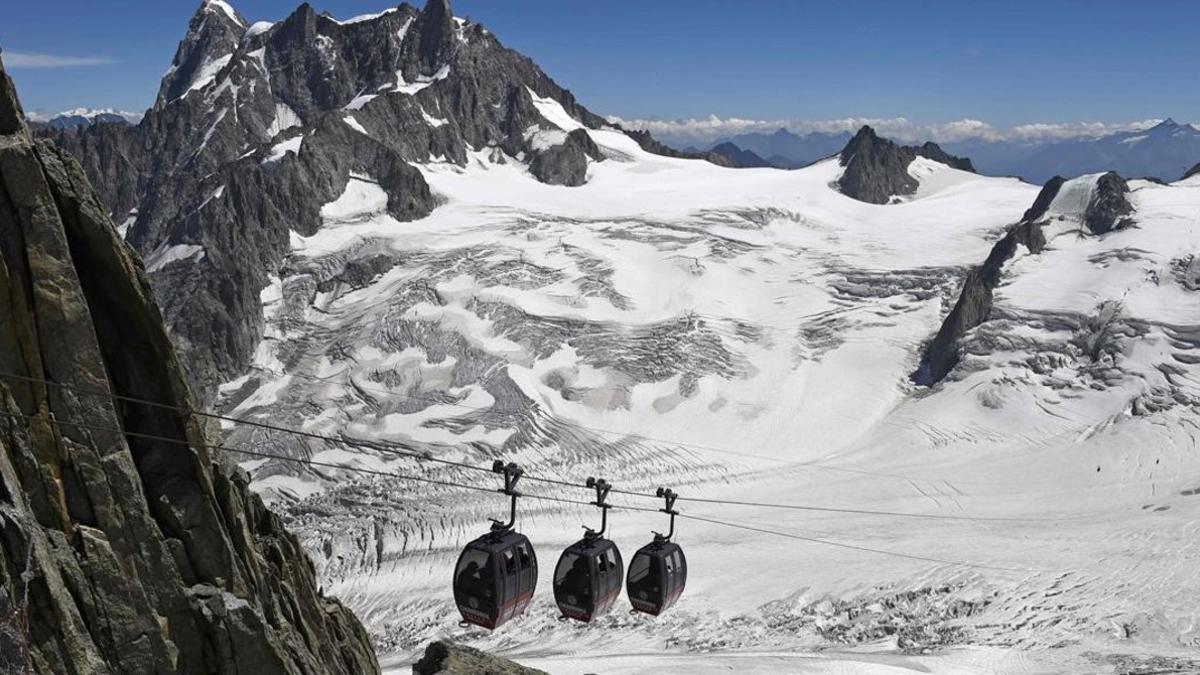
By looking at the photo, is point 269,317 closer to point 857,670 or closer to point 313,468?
point 313,468

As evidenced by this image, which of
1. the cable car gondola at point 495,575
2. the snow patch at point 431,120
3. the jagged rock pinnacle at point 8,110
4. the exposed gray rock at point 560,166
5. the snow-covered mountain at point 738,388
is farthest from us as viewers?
the snow patch at point 431,120

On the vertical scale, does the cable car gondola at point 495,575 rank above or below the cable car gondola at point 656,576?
above

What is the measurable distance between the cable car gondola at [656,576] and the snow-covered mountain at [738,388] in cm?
2648

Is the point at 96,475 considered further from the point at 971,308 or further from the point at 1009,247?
the point at 1009,247

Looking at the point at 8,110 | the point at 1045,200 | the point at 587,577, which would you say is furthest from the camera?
the point at 1045,200

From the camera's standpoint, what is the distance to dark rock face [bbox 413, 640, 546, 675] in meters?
33.1

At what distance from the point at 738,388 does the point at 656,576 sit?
89.7 meters

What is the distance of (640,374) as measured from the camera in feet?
384

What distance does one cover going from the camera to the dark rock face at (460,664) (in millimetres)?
33125

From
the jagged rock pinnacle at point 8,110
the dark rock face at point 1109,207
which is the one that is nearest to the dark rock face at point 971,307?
the dark rock face at point 1109,207

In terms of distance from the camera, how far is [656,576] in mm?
27688

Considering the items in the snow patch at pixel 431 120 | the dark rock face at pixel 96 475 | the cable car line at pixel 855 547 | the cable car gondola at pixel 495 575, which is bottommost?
the cable car line at pixel 855 547

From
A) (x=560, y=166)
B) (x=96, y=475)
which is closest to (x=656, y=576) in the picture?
(x=96, y=475)

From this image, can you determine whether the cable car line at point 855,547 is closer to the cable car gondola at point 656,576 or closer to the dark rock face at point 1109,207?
the cable car gondola at point 656,576
